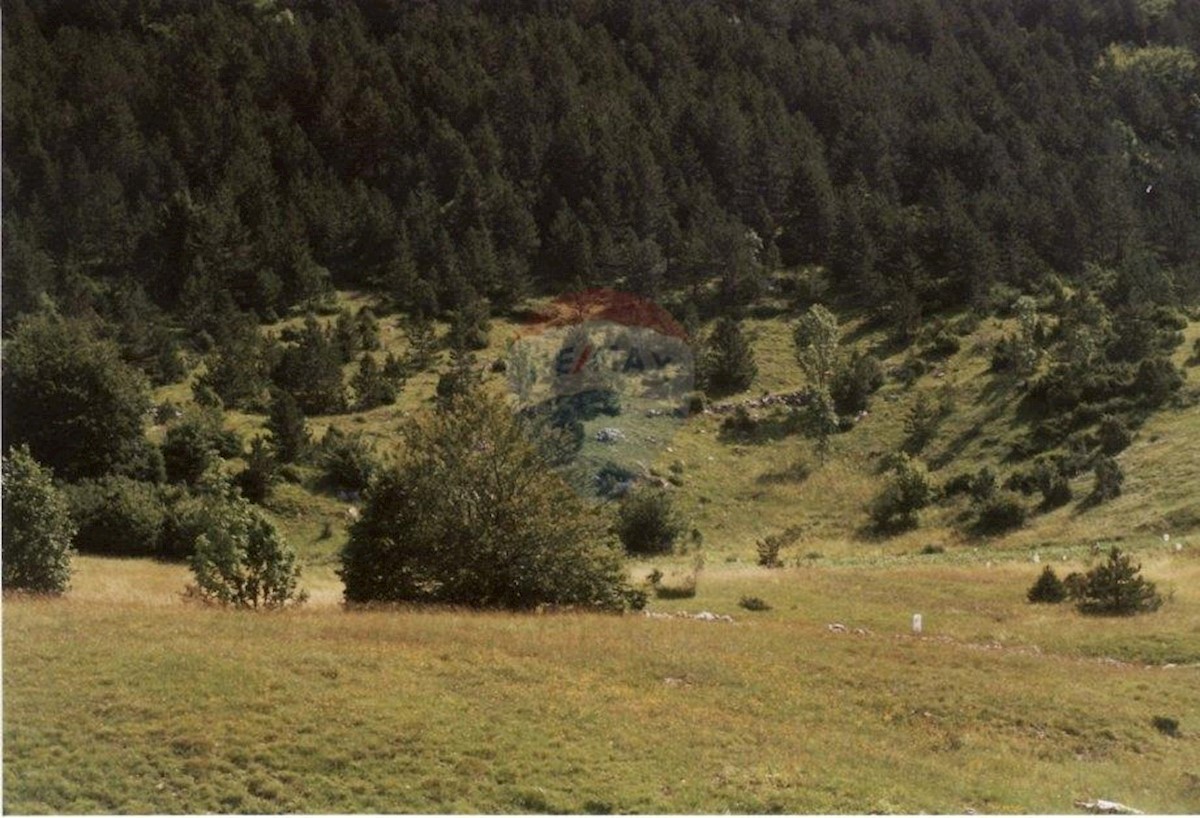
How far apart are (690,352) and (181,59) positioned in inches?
2894

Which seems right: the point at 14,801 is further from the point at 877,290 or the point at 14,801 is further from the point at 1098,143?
the point at 1098,143

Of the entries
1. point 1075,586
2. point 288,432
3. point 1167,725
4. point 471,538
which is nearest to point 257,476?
point 288,432

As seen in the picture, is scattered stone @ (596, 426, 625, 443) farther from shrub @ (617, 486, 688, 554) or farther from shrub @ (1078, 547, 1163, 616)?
shrub @ (1078, 547, 1163, 616)

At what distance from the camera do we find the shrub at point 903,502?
65750mm

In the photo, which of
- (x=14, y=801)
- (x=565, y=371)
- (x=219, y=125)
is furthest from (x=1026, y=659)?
(x=219, y=125)

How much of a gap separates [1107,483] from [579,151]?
228ft

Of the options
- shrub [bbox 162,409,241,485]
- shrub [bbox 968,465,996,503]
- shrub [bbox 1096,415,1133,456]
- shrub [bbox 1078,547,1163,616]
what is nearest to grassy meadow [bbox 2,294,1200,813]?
shrub [bbox 1078,547,1163,616]

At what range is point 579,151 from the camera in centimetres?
11612

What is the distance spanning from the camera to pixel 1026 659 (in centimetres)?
3331

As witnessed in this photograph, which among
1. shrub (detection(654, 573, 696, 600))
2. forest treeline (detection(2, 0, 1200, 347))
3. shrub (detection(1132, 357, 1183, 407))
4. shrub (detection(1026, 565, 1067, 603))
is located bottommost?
shrub (detection(654, 573, 696, 600))

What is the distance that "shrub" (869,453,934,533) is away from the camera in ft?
216

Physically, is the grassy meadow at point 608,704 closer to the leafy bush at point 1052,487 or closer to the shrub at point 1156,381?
the leafy bush at point 1052,487

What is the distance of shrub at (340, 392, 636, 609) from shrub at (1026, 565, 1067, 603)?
16.8 meters

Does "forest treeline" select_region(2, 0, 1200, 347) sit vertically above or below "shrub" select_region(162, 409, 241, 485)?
above
